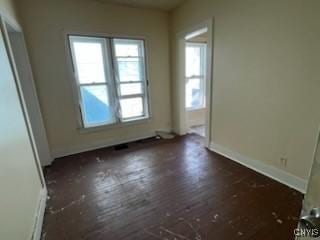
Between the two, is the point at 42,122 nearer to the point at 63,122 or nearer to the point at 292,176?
the point at 63,122

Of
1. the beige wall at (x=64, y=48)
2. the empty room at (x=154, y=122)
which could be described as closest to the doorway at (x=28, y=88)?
the empty room at (x=154, y=122)

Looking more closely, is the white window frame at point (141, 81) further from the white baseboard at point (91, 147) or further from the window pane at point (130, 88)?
the white baseboard at point (91, 147)

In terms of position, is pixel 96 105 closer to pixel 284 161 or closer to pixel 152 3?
pixel 152 3

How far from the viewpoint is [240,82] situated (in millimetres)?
2438

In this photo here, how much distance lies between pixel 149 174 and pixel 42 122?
74.5 inches

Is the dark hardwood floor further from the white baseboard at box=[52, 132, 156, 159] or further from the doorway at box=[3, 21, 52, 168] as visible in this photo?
the doorway at box=[3, 21, 52, 168]

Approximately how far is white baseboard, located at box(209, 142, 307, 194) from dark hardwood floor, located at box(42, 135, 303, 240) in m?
0.09

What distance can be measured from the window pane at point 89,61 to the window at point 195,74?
7.00ft

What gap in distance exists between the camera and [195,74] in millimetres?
4477

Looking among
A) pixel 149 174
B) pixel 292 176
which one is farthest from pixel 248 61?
pixel 149 174

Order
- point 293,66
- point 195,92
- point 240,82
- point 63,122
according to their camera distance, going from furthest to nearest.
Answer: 1. point 195,92
2. point 63,122
3. point 240,82
4. point 293,66

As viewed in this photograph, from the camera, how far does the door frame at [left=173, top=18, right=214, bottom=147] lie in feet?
8.98

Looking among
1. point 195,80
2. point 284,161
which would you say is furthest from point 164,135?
point 284,161

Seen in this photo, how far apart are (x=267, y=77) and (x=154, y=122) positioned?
2.37 metres
